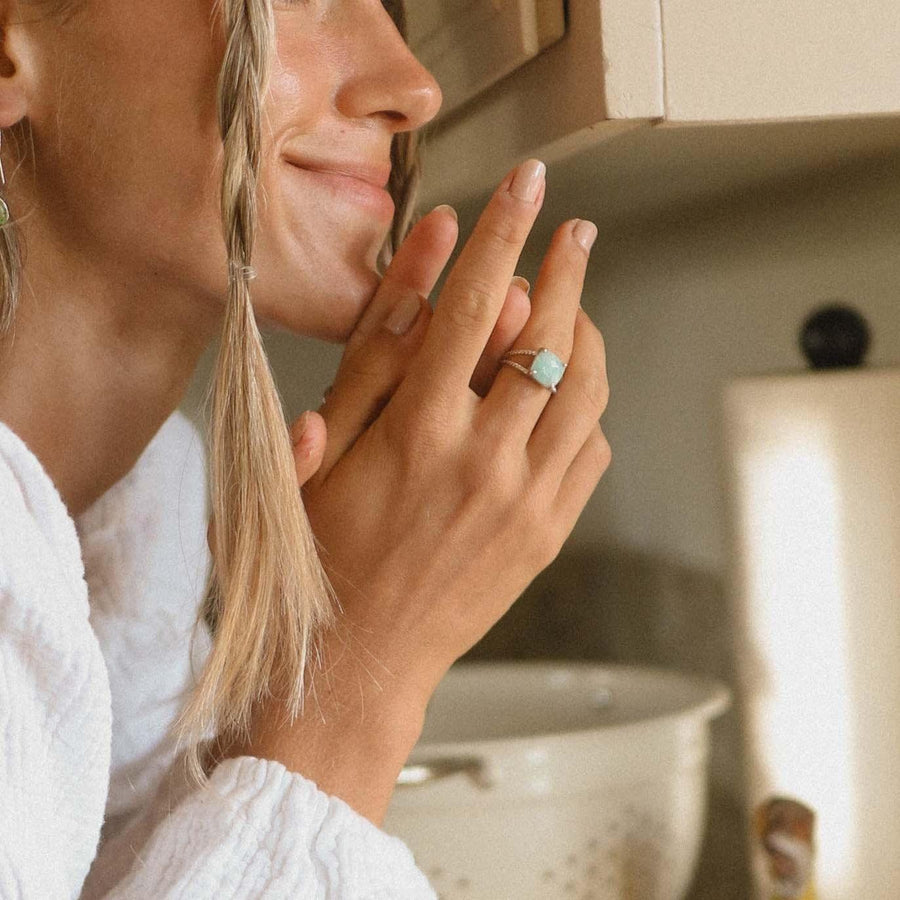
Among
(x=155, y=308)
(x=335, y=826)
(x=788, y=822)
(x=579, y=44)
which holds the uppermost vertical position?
(x=579, y=44)

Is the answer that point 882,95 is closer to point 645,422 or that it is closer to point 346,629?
point 346,629

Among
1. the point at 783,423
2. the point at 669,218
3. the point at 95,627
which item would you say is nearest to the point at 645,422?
the point at 669,218

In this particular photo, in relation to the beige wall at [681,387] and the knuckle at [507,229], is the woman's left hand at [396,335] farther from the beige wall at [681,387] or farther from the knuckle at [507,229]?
the beige wall at [681,387]

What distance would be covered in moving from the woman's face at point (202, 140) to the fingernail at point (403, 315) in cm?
2

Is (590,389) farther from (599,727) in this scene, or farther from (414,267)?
(599,727)

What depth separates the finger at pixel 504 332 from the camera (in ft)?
2.05

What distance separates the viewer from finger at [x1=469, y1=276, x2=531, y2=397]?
63 centimetres

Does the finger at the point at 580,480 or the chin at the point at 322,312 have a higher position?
the chin at the point at 322,312

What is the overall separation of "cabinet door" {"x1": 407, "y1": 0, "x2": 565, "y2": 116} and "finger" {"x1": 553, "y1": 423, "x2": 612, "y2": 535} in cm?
21

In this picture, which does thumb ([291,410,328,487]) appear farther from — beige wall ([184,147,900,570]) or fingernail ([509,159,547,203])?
beige wall ([184,147,900,570])

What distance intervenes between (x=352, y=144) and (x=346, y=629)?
0.26 m

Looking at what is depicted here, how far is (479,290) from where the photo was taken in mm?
592

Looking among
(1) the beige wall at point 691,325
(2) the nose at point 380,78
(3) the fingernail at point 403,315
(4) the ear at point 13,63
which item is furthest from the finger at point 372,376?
(1) the beige wall at point 691,325

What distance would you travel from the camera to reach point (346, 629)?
58cm
